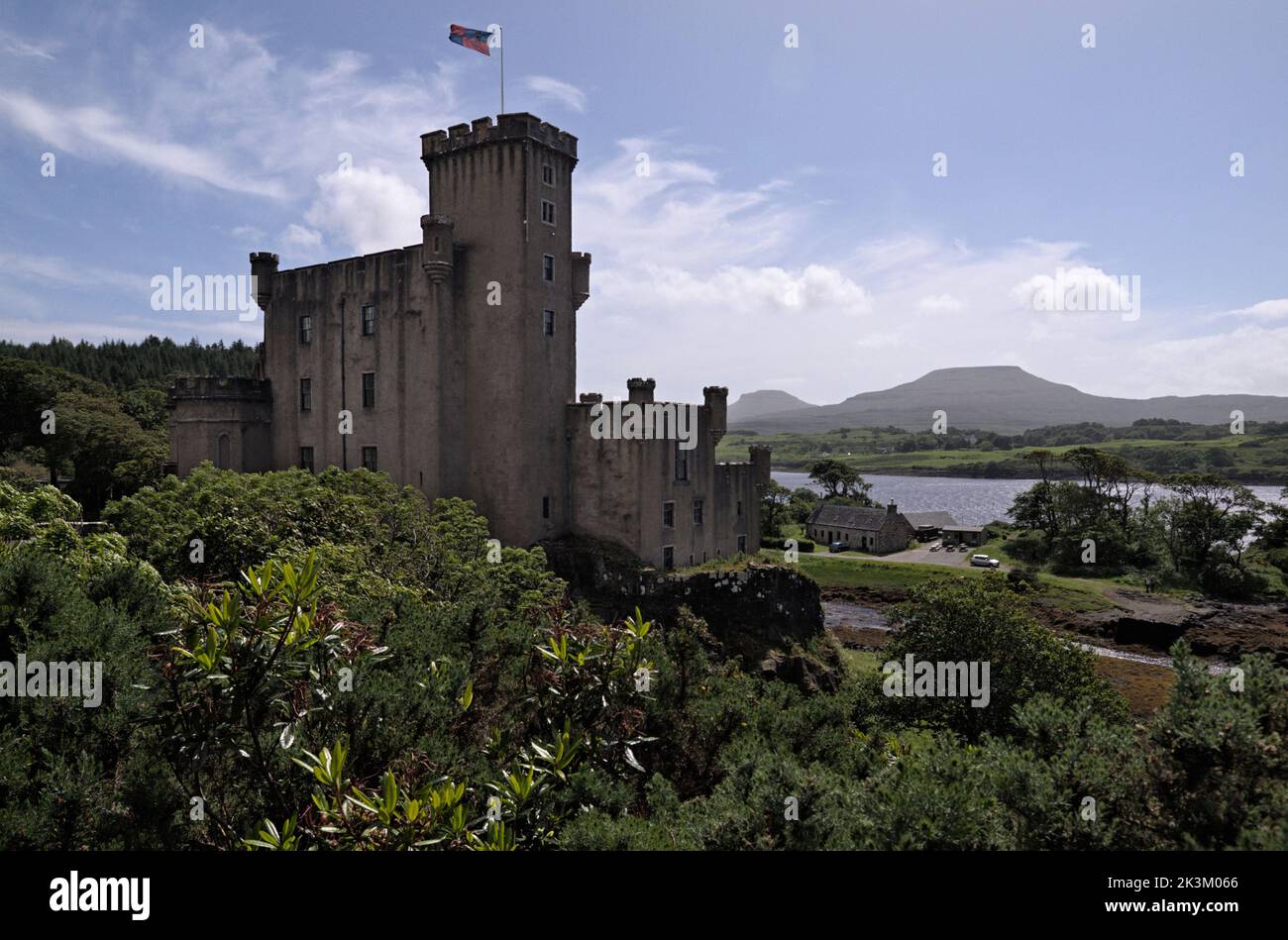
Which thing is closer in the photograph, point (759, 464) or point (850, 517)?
point (759, 464)

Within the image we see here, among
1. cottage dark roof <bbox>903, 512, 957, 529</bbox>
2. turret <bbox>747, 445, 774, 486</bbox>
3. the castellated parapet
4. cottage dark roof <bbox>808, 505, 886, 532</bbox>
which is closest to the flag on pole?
the castellated parapet

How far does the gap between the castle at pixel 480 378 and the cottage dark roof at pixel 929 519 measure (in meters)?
72.4

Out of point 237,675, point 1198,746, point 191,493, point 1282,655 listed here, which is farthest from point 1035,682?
point 1282,655

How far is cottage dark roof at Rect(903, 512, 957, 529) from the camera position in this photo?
102812 mm

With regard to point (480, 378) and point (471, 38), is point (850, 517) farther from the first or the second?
point (471, 38)

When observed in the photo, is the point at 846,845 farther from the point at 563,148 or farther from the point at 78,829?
the point at 563,148

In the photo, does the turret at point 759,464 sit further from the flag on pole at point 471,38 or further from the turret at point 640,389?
the flag on pole at point 471,38

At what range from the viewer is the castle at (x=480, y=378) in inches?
1374

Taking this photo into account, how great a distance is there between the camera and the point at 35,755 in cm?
809

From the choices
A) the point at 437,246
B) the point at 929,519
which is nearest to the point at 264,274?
the point at 437,246

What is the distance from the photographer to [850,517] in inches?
3757

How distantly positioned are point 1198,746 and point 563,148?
117 ft

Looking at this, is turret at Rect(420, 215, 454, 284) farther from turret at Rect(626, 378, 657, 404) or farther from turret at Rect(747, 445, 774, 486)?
turret at Rect(747, 445, 774, 486)

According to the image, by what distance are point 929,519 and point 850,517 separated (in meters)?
16.6
